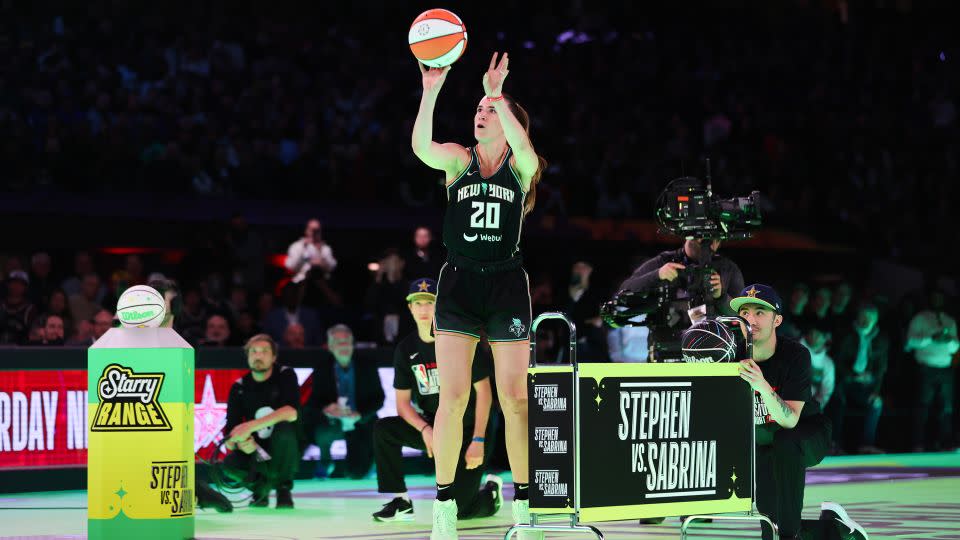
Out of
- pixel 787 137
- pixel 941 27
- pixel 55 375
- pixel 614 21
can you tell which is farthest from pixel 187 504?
pixel 941 27

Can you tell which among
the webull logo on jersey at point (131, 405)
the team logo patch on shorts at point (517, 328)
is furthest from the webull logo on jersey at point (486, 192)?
the webull logo on jersey at point (131, 405)

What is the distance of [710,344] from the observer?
27.5ft

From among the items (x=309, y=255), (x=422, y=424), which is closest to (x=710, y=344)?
(x=422, y=424)

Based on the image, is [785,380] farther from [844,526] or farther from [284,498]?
[284,498]

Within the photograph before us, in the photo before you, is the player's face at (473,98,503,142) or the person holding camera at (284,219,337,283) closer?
the player's face at (473,98,503,142)

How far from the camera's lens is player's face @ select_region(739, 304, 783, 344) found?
8109 millimetres

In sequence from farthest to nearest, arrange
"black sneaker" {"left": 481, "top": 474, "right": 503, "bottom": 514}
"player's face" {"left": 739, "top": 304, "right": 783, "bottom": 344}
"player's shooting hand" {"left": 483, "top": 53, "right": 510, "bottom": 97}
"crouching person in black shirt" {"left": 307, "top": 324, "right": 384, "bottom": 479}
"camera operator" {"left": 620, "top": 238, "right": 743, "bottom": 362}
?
"crouching person in black shirt" {"left": 307, "top": 324, "right": 384, "bottom": 479}, "black sneaker" {"left": 481, "top": 474, "right": 503, "bottom": 514}, "camera operator" {"left": 620, "top": 238, "right": 743, "bottom": 362}, "player's face" {"left": 739, "top": 304, "right": 783, "bottom": 344}, "player's shooting hand" {"left": 483, "top": 53, "right": 510, "bottom": 97}

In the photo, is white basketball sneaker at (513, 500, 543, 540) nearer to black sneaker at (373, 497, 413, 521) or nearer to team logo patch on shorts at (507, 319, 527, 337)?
team logo patch on shorts at (507, 319, 527, 337)

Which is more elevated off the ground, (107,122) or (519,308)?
(107,122)

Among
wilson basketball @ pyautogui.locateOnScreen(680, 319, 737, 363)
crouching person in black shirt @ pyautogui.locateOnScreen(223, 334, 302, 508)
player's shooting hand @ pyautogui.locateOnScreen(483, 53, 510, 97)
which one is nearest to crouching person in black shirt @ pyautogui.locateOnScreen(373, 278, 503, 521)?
crouching person in black shirt @ pyautogui.locateOnScreen(223, 334, 302, 508)

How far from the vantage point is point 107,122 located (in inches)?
675

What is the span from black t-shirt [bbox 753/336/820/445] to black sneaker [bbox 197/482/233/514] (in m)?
4.48

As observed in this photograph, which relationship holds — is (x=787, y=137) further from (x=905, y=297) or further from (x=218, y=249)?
(x=218, y=249)

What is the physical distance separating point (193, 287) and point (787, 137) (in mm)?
13446
